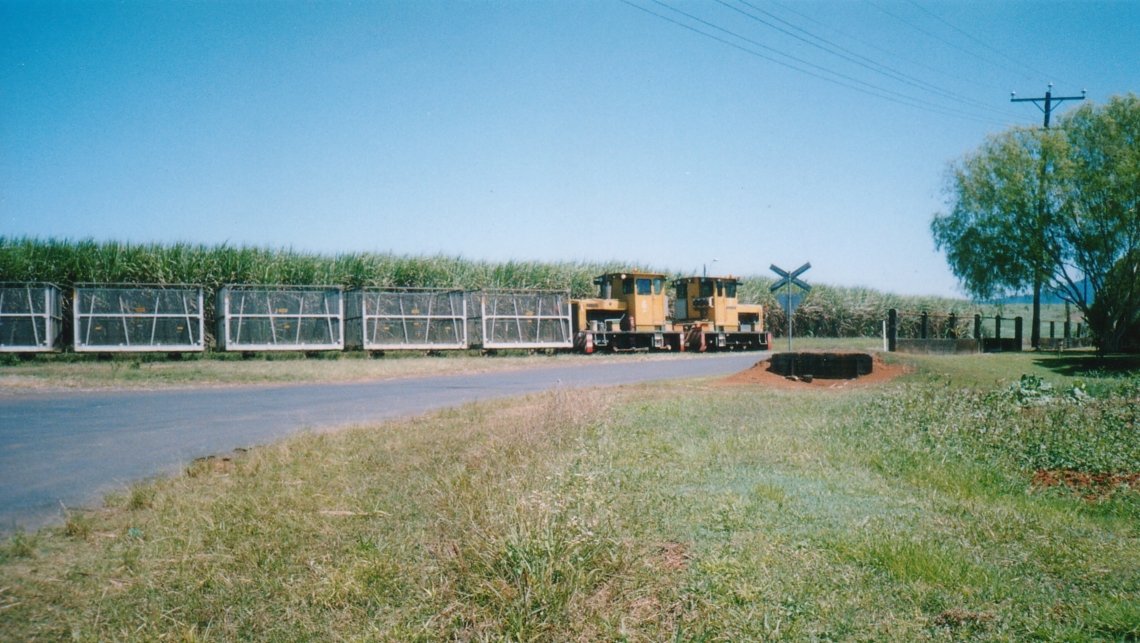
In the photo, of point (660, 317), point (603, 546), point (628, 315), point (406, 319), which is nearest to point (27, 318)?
point (406, 319)

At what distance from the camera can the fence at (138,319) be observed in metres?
19.7

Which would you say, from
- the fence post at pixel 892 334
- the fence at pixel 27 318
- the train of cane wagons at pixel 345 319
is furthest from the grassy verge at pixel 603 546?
the fence at pixel 27 318

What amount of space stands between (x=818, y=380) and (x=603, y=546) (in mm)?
11174

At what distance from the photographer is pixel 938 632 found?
120 inches

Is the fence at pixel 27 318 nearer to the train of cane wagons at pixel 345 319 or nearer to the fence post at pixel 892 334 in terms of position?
the train of cane wagons at pixel 345 319

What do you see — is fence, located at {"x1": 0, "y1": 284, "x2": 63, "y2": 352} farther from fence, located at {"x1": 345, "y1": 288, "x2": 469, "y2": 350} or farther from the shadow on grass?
the shadow on grass

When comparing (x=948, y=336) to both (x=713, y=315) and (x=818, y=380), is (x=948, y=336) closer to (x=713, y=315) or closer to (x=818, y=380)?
(x=713, y=315)

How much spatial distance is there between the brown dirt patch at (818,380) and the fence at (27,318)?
19.1 meters

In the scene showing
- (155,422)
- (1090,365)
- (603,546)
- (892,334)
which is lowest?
(1090,365)

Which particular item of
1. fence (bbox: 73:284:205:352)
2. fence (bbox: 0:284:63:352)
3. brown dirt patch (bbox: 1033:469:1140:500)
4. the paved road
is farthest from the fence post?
fence (bbox: 0:284:63:352)

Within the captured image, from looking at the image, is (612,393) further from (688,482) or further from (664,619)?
(664,619)

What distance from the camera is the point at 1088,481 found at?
567 centimetres

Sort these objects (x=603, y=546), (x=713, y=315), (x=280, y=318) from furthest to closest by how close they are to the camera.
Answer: (x=713, y=315), (x=280, y=318), (x=603, y=546)

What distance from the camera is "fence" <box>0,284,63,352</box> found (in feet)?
62.7
